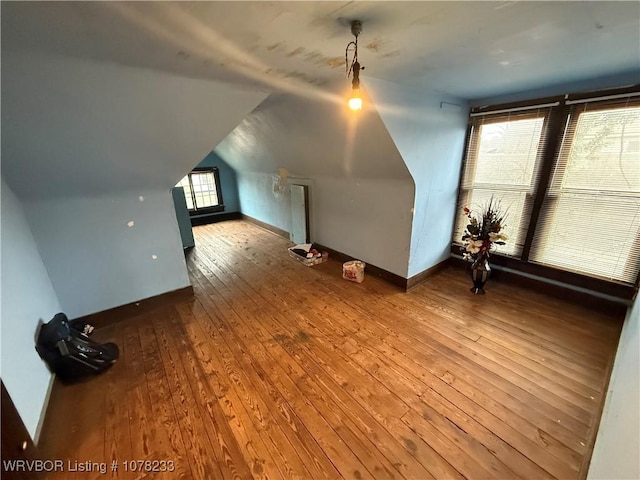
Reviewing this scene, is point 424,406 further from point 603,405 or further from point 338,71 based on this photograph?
point 338,71

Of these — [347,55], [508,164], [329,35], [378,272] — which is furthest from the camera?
[378,272]

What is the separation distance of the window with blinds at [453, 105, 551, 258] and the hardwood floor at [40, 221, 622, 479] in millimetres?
932

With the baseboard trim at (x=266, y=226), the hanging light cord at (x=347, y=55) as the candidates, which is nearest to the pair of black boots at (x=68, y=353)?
the hanging light cord at (x=347, y=55)

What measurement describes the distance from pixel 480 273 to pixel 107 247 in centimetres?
398

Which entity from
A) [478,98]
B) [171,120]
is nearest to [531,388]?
[478,98]

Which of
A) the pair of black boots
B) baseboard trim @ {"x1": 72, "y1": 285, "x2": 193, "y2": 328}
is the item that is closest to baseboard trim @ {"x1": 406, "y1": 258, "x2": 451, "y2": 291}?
baseboard trim @ {"x1": 72, "y1": 285, "x2": 193, "y2": 328}

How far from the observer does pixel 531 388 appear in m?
1.79

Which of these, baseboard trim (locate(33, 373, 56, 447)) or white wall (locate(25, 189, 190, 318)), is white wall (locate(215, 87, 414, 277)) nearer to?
white wall (locate(25, 189, 190, 318))

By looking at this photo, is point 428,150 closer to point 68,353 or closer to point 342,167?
point 342,167

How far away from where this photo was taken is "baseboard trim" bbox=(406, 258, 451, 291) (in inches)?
123


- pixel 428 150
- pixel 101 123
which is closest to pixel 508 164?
pixel 428 150

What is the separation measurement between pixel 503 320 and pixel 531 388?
819mm

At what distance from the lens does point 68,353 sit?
6.16ft

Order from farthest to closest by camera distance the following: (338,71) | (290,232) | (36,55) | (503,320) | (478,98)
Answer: (290,232)
(478,98)
(503,320)
(338,71)
(36,55)
